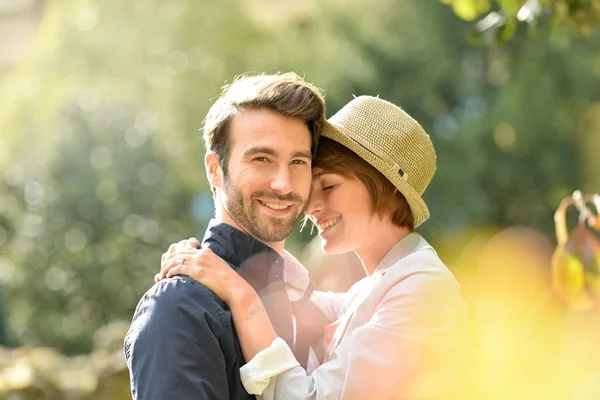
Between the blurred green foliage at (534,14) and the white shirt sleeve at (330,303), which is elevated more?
the blurred green foliage at (534,14)

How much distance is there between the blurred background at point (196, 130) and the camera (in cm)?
1288

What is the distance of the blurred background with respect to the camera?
12875 millimetres

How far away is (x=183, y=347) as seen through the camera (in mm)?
2055

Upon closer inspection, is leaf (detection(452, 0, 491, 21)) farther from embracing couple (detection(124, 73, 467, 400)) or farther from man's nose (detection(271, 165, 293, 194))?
man's nose (detection(271, 165, 293, 194))

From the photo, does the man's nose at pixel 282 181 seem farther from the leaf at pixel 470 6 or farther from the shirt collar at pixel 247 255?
the leaf at pixel 470 6

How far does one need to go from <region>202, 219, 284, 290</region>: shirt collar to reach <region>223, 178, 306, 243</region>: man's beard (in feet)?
0.09

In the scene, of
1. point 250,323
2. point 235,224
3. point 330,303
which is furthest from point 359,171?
point 250,323

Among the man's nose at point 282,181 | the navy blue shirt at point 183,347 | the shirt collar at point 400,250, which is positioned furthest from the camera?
the shirt collar at point 400,250

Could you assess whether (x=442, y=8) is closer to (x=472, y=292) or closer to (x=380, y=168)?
(x=472, y=292)

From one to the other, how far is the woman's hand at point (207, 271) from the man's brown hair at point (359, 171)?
1.65 ft

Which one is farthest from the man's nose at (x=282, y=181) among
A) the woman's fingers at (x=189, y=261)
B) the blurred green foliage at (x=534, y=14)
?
the blurred green foliage at (x=534, y=14)

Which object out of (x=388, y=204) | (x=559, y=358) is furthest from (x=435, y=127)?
(x=559, y=358)

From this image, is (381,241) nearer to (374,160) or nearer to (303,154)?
(374,160)

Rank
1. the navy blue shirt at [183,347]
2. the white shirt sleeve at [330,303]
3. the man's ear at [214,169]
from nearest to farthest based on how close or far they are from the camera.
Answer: the navy blue shirt at [183,347], the man's ear at [214,169], the white shirt sleeve at [330,303]
